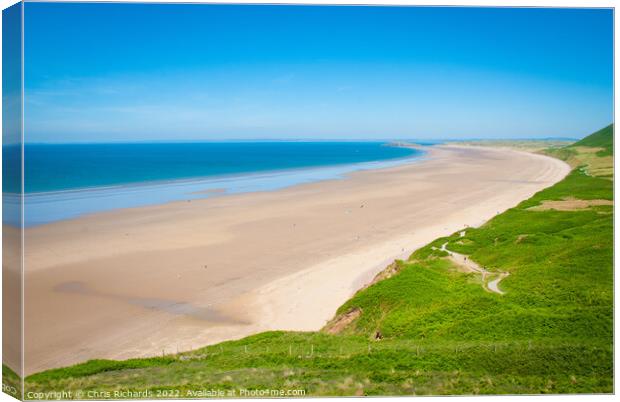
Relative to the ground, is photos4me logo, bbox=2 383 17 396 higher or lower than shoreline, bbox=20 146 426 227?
lower

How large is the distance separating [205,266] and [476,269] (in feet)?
33.8

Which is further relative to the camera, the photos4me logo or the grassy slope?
the photos4me logo

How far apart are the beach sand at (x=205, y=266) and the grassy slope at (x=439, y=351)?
2.38m

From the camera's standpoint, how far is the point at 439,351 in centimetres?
1013

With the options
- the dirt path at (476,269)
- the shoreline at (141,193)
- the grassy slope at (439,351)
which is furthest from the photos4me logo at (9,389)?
the shoreline at (141,193)

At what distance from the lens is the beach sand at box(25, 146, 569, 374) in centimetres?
1409

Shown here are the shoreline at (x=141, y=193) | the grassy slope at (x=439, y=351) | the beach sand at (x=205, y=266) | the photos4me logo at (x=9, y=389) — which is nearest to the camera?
the grassy slope at (x=439, y=351)

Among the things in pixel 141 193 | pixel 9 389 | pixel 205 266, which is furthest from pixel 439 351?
pixel 141 193

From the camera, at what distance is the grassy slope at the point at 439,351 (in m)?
9.59

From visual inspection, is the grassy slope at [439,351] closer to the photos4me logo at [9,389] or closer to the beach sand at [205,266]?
the photos4me logo at [9,389]

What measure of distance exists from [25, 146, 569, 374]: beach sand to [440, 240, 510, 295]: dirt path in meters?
3.13

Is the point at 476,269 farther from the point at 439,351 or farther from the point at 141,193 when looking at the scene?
the point at 141,193

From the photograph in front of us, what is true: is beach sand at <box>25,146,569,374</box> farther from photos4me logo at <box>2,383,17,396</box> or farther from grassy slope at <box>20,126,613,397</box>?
grassy slope at <box>20,126,613,397</box>

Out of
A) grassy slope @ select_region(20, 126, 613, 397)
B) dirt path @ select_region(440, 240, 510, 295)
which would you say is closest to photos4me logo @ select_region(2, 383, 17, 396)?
grassy slope @ select_region(20, 126, 613, 397)
